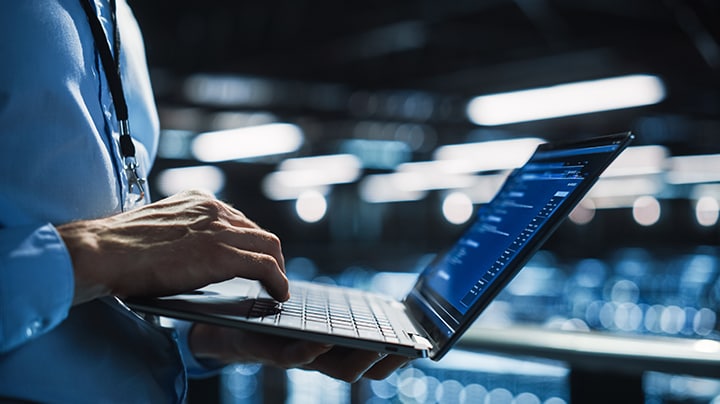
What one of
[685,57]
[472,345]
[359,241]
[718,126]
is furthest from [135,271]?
[359,241]

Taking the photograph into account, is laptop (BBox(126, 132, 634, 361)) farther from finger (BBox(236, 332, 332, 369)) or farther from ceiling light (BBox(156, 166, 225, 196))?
ceiling light (BBox(156, 166, 225, 196))

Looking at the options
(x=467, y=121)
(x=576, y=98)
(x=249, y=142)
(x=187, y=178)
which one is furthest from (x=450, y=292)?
(x=187, y=178)

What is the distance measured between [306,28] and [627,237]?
1238 centimetres

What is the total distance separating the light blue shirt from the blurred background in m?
0.95

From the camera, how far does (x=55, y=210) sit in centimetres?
76

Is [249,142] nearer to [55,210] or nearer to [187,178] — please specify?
[187,178]

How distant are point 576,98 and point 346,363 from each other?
20.5 feet

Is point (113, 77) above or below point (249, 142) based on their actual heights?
below

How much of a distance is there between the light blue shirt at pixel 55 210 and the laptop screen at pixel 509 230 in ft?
1.31

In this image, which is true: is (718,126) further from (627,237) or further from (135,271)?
(135,271)

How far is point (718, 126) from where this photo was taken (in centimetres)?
995

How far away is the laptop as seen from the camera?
0.76 metres

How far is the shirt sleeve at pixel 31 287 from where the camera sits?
2.10 feet

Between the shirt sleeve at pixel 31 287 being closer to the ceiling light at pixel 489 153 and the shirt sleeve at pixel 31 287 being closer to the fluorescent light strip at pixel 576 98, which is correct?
the fluorescent light strip at pixel 576 98
